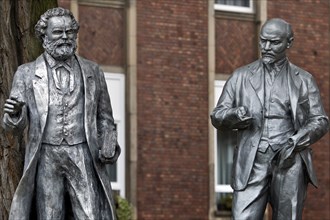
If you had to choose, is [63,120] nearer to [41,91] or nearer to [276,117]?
[41,91]

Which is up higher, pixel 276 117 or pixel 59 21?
pixel 59 21

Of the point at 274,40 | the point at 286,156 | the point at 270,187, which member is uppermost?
the point at 274,40

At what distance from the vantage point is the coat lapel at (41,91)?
14.6 m

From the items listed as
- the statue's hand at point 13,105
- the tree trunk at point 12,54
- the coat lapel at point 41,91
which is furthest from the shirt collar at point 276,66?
the tree trunk at point 12,54

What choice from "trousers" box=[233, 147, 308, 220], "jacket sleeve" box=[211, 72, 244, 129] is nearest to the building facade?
"jacket sleeve" box=[211, 72, 244, 129]

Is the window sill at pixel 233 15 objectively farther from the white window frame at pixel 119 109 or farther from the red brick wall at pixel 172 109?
the white window frame at pixel 119 109

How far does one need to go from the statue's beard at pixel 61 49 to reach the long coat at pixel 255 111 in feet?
5.54

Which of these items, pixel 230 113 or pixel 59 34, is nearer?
pixel 59 34

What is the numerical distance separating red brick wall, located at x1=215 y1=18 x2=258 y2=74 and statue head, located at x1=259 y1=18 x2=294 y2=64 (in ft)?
45.3

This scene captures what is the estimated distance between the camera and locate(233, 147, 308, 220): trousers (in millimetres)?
15461

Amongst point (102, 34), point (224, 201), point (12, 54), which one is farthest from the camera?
point (224, 201)

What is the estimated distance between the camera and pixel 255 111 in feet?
51.0

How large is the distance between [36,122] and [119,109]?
13.7 meters

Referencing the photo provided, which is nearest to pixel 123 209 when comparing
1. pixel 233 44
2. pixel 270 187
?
pixel 233 44
